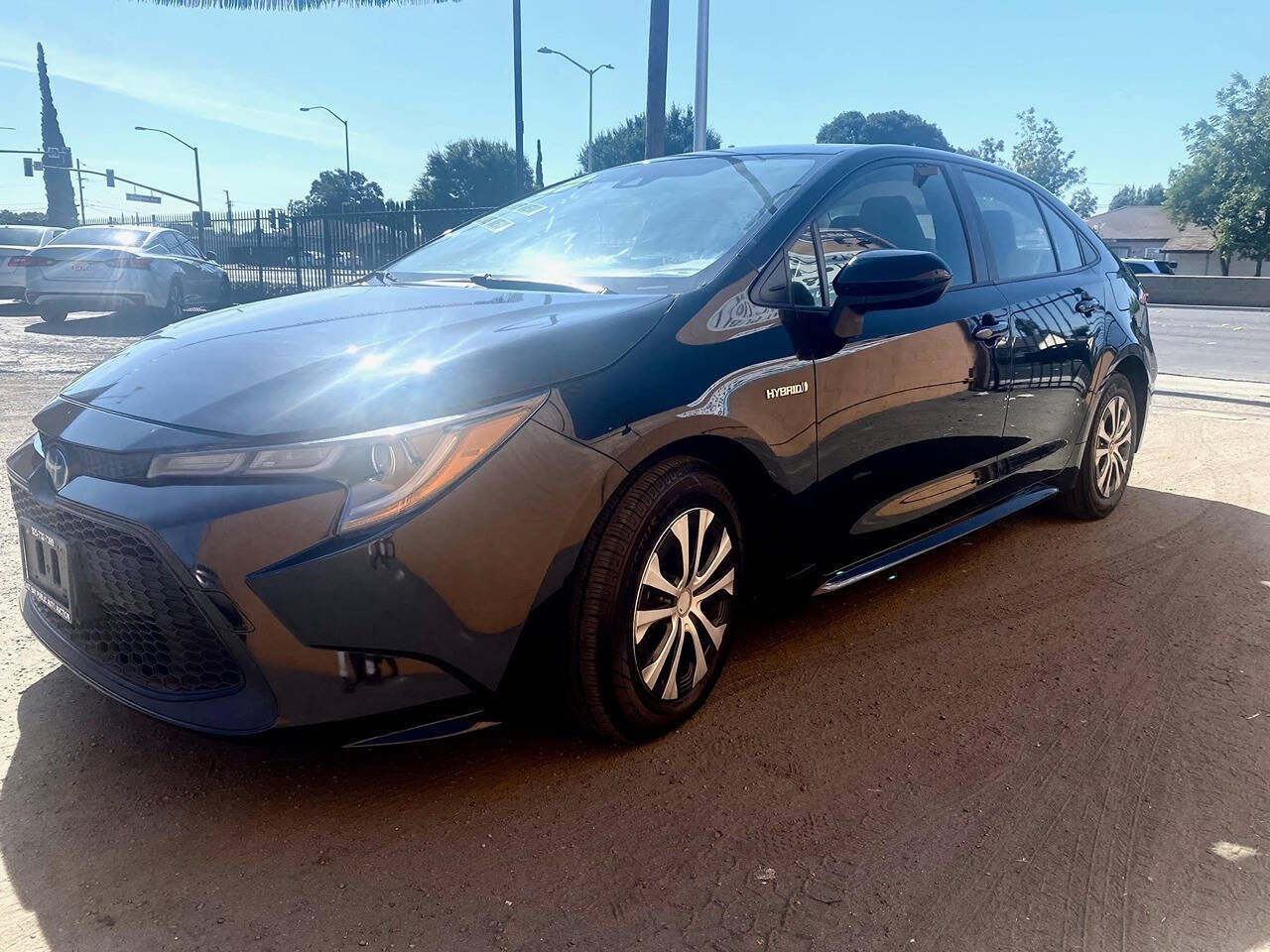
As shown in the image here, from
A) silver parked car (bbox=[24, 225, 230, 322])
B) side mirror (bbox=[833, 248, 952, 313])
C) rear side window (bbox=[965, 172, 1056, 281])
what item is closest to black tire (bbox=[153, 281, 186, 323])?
silver parked car (bbox=[24, 225, 230, 322])

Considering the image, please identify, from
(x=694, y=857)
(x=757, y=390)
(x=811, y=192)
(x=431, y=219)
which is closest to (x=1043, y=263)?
(x=811, y=192)

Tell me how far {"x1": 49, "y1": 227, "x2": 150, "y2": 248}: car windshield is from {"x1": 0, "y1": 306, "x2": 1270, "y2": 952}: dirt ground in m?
13.0

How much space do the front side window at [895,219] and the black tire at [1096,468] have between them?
136 cm

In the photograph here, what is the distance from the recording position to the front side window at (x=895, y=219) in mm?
3123

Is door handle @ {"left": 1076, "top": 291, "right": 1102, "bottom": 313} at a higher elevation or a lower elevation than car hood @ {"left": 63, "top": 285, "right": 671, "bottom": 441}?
higher

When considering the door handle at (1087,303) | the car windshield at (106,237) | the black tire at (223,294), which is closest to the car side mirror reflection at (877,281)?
the door handle at (1087,303)

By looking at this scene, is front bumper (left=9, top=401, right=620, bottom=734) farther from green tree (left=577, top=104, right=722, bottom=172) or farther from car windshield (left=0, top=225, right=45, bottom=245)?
green tree (left=577, top=104, right=722, bottom=172)

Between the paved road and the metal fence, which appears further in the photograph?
the metal fence

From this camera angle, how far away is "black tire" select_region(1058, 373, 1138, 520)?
460cm

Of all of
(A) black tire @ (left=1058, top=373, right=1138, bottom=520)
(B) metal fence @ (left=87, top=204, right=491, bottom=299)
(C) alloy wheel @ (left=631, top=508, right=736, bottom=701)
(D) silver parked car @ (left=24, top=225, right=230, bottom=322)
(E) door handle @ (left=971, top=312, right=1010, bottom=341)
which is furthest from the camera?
(B) metal fence @ (left=87, top=204, right=491, bottom=299)

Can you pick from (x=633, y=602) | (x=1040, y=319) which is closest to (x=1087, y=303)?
(x=1040, y=319)

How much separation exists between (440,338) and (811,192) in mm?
1342

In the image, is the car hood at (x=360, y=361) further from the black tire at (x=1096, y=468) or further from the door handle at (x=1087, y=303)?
the black tire at (x=1096, y=468)

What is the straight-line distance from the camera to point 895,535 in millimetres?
3365
